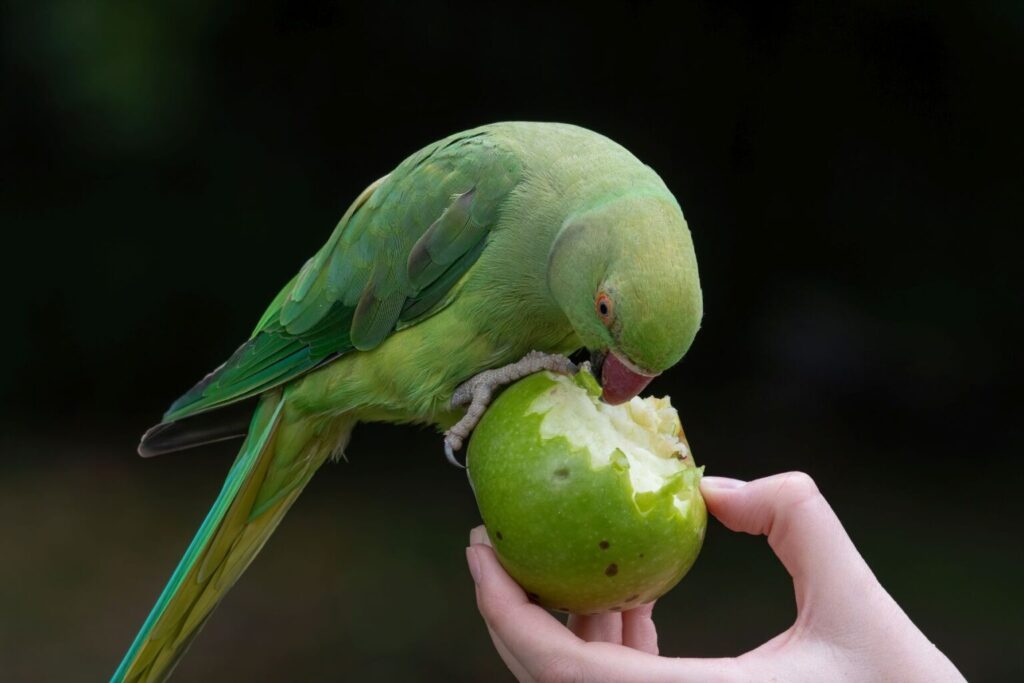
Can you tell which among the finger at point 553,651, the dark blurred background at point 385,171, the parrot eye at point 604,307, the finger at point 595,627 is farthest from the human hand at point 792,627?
the dark blurred background at point 385,171

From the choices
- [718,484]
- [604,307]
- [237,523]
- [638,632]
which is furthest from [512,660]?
[237,523]

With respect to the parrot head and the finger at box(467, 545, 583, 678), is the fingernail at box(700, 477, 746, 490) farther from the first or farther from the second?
the finger at box(467, 545, 583, 678)

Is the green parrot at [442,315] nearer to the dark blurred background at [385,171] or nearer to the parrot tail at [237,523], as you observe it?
the parrot tail at [237,523]

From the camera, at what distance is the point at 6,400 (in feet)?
A: 16.0

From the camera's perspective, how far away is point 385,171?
4312 mm

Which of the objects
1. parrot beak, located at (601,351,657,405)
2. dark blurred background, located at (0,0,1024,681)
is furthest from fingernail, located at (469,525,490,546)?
dark blurred background, located at (0,0,1024,681)

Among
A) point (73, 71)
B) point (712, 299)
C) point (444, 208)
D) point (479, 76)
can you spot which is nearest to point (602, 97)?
point (479, 76)

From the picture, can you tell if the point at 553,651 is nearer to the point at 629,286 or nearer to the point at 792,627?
the point at 792,627

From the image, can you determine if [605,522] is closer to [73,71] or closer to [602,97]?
[602,97]

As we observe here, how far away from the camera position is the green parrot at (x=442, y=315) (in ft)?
5.19

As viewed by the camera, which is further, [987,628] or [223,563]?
[987,628]

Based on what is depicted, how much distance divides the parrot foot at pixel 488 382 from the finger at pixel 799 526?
34cm

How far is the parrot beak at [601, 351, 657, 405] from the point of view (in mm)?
1588

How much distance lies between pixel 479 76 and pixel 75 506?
270 centimetres
